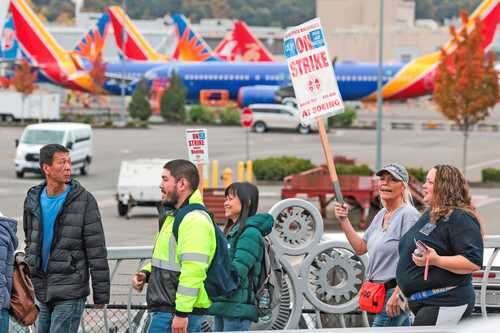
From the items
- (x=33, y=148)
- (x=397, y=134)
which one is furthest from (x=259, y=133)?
(x=33, y=148)

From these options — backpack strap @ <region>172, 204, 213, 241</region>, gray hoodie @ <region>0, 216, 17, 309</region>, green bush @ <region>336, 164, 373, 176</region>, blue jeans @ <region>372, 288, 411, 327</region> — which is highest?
backpack strap @ <region>172, 204, 213, 241</region>

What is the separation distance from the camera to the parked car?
6216cm

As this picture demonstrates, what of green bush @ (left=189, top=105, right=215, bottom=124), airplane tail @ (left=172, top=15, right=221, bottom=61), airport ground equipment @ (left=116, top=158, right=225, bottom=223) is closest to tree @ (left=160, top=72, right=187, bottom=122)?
green bush @ (left=189, top=105, right=215, bottom=124)

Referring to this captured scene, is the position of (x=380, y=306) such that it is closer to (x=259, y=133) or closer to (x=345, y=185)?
(x=345, y=185)

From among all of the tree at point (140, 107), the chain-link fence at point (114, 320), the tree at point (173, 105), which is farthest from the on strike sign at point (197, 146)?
the tree at point (173, 105)

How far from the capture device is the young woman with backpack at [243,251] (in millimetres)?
7809

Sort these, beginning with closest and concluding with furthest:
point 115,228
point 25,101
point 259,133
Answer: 1. point 115,228
2. point 259,133
3. point 25,101

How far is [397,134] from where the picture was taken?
64438mm

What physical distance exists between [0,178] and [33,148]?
1734 millimetres

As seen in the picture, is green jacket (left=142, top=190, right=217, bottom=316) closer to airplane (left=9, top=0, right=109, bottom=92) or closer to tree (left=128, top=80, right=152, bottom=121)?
tree (left=128, top=80, right=152, bottom=121)

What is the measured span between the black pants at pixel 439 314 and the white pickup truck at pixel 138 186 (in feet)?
64.0

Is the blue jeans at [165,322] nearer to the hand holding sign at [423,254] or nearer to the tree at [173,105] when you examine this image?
the hand holding sign at [423,254]

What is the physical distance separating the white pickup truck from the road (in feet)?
1.22

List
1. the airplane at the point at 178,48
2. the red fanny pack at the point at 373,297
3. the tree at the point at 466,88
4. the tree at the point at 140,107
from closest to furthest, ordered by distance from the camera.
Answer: the red fanny pack at the point at 373,297, the tree at the point at 466,88, the tree at the point at 140,107, the airplane at the point at 178,48
